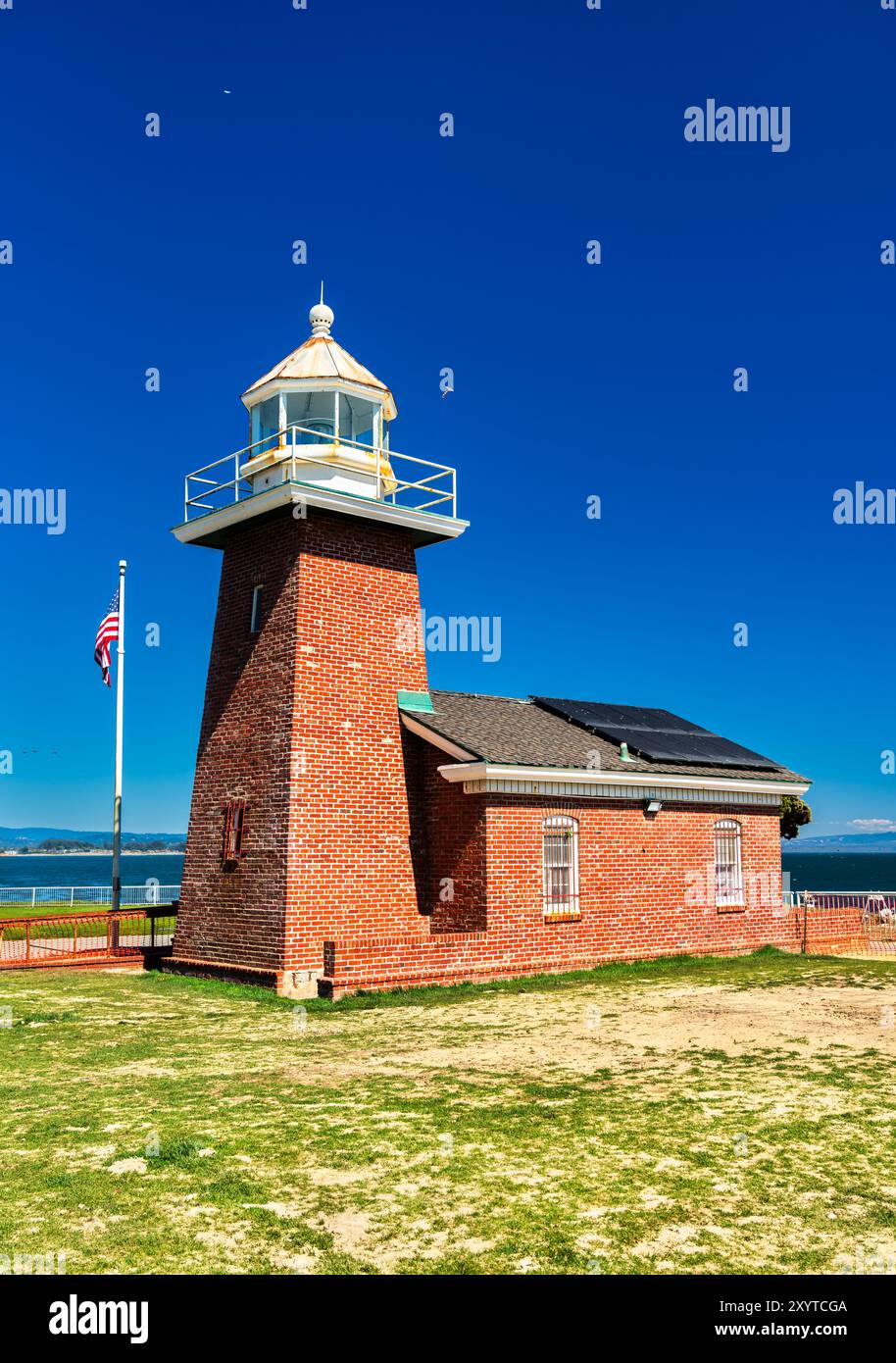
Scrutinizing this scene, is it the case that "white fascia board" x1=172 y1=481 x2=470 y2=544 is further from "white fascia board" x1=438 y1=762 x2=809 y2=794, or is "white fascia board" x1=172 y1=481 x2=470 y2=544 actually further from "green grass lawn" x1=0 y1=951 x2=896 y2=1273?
"green grass lawn" x1=0 y1=951 x2=896 y2=1273

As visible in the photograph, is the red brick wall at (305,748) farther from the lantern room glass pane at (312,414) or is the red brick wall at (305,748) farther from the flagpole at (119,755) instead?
the flagpole at (119,755)

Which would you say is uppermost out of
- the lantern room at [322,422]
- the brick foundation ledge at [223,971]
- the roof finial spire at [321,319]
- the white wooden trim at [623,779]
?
the roof finial spire at [321,319]

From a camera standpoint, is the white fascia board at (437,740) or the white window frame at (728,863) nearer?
the white fascia board at (437,740)

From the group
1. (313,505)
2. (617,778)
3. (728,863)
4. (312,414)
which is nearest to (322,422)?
(312,414)

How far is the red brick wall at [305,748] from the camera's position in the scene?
661 inches

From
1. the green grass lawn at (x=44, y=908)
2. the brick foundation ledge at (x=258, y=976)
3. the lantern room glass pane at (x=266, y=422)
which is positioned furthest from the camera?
the green grass lawn at (x=44, y=908)

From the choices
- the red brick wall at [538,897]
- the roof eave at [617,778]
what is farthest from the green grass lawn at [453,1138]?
the roof eave at [617,778]

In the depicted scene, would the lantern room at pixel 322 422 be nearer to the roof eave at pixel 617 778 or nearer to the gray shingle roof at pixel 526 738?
the gray shingle roof at pixel 526 738

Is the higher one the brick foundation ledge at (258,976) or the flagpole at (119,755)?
the flagpole at (119,755)

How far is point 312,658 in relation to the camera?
56.9 ft

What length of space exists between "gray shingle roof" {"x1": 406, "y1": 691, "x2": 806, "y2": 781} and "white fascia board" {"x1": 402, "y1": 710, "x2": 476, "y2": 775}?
0.07m

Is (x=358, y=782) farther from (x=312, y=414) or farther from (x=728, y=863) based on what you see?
(x=728, y=863)

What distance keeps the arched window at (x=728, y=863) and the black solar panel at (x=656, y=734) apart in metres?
1.39

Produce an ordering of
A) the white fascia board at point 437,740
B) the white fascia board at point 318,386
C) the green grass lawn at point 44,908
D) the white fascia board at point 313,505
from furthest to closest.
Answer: the green grass lawn at point 44,908 → the white fascia board at point 318,386 → the white fascia board at point 437,740 → the white fascia board at point 313,505
